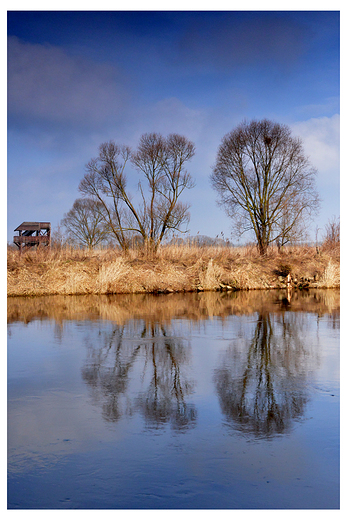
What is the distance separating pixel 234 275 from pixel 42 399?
58.5 feet

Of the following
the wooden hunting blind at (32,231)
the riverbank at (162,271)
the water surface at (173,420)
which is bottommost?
the water surface at (173,420)

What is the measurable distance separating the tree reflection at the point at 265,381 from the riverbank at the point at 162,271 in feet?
36.7

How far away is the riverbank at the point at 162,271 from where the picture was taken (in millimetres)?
19797

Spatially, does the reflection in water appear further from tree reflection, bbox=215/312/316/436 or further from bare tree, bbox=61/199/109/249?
bare tree, bbox=61/199/109/249

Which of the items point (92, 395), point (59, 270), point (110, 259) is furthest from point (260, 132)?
point (92, 395)

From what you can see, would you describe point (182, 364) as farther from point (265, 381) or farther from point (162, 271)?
point (162, 271)

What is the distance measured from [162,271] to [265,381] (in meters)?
15.4

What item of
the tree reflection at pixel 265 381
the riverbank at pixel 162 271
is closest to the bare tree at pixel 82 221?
the riverbank at pixel 162 271

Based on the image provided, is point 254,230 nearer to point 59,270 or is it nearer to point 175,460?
point 59,270

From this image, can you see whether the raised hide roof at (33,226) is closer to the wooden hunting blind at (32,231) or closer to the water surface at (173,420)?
the wooden hunting blind at (32,231)

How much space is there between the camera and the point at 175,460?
3.91m

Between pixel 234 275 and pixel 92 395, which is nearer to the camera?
pixel 92 395

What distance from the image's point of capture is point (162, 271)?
70.8 ft
